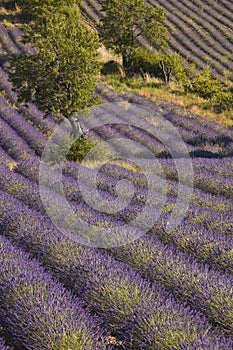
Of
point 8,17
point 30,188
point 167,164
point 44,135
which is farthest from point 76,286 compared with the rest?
point 8,17

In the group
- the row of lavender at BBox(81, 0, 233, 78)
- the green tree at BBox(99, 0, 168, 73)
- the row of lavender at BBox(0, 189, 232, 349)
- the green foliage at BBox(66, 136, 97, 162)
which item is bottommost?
the row of lavender at BBox(81, 0, 233, 78)

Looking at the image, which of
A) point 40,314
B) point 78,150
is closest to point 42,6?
point 78,150

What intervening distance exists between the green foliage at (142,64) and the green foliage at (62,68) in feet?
42.4

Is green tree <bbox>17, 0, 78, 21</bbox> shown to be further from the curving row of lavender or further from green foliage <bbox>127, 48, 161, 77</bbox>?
the curving row of lavender

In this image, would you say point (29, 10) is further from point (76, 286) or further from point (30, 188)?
point (76, 286)

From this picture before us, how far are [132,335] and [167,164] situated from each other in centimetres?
690

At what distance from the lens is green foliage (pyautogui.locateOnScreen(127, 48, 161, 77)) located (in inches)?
944

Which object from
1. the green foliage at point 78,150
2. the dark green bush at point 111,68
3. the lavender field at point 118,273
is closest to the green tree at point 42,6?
the dark green bush at point 111,68

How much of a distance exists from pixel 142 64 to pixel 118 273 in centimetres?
2121

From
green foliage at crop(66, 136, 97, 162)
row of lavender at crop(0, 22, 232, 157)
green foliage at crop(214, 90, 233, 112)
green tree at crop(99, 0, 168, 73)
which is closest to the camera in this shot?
green foliage at crop(66, 136, 97, 162)

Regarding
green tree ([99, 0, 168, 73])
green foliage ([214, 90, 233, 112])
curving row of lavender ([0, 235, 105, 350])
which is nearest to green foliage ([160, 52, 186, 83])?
green tree ([99, 0, 168, 73])

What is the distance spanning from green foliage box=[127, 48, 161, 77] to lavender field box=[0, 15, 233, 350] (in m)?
15.4

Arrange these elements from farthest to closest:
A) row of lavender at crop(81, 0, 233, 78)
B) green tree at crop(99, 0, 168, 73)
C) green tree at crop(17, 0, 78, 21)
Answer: row of lavender at crop(81, 0, 233, 78), green tree at crop(17, 0, 78, 21), green tree at crop(99, 0, 168, 73)

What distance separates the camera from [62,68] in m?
11.0
